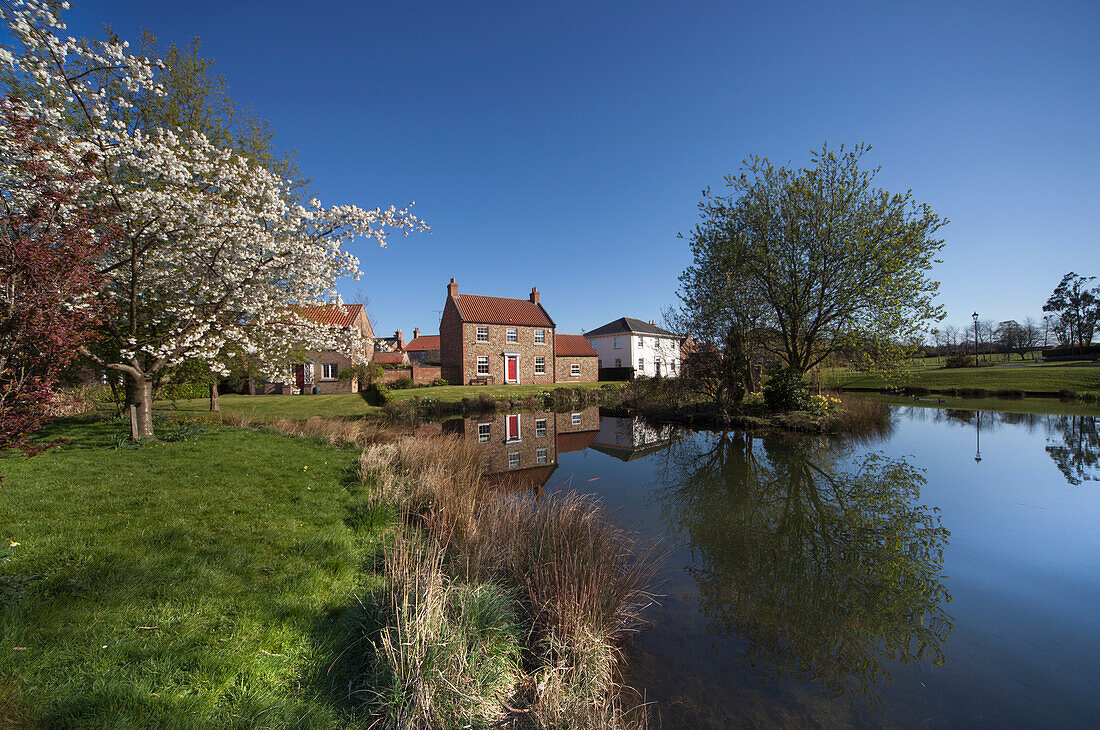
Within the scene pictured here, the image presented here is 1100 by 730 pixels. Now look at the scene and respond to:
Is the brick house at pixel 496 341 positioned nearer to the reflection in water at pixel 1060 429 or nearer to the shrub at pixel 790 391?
the shrub at pixel 790 391

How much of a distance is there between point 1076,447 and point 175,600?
21.0 meters

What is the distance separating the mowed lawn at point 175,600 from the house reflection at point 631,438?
866 centimetres

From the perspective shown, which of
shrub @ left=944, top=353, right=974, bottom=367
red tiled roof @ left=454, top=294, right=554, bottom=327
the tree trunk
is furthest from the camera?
shrub @ left=944, top=353, right=974, bottom=367

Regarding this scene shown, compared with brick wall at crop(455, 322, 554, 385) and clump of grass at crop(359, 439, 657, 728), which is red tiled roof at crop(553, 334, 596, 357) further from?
clump of grass at crop(359, 439, 657, 728)

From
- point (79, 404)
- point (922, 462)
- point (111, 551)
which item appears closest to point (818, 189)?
point (922, 462)

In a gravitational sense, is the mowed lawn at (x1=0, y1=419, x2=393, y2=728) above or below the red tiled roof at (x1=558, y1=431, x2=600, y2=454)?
above

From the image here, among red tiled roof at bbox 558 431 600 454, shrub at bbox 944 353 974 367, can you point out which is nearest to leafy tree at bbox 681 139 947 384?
red tiled roof at bbox 558 431 600 454

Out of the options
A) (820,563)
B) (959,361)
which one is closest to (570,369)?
(820,563)

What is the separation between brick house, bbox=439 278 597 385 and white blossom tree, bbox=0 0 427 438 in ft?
69.0

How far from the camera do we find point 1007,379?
2908 centimetres

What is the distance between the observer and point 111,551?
3.97m

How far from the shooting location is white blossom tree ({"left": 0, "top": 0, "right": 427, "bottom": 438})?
22.8ft

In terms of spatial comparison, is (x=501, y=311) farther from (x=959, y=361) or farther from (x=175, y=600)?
(x=959, y=361)

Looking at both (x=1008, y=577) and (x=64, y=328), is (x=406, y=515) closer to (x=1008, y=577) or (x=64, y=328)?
(x=64, y=328)
